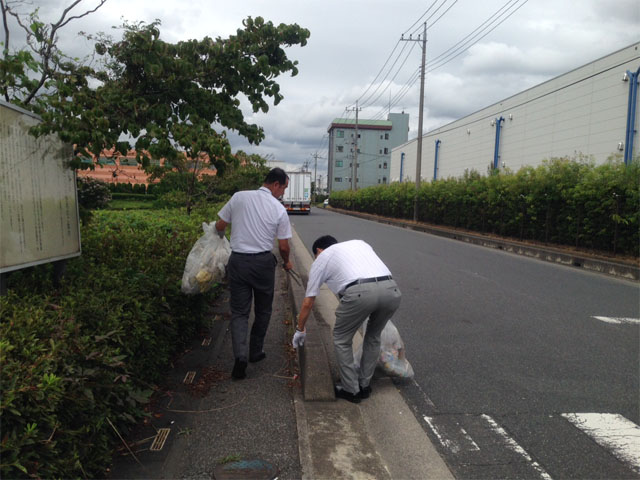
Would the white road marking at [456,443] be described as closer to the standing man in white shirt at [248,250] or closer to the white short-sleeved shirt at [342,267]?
the white short-sleeved shirt at [342,267]

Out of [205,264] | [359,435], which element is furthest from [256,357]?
[359,435]

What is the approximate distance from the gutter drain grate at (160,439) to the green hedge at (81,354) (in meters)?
0.22

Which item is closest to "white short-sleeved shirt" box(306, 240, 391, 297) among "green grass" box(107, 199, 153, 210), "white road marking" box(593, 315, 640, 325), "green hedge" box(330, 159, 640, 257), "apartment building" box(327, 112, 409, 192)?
"white road marking" box(593, 315, 640, 325)

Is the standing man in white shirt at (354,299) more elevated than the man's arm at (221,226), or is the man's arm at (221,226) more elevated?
the man's arm at (221,226)

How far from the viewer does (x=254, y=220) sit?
436 cm

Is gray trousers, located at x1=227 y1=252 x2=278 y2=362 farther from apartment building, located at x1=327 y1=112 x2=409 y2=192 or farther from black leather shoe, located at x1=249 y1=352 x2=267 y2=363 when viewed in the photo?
apartment building, located at x1=327 y1=112 x2=409 y2=192

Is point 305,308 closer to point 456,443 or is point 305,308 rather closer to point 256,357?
point 256,357

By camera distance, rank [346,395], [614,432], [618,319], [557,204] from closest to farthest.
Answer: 1. [614,432]
2. [346,395]
3. [618,319]
4. [557,204]

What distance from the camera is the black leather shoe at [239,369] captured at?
14.2 feet

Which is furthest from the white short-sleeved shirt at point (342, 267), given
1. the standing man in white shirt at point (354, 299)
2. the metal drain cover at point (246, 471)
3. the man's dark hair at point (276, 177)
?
the metal drain cover at point (246, 471)

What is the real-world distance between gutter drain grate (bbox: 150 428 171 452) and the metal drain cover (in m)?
0.49

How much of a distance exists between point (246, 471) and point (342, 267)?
1.61m

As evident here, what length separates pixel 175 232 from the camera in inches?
256

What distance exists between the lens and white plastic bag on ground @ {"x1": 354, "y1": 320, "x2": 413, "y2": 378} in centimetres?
438
